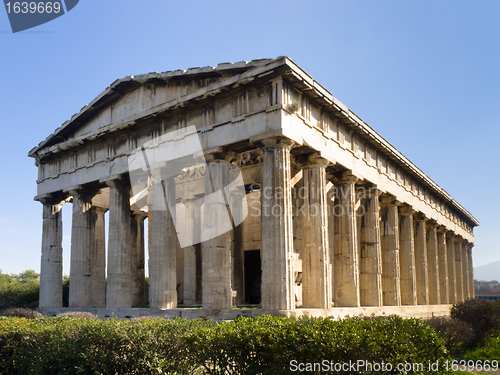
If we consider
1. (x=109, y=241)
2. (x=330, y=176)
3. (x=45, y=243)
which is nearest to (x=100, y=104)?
(x=109, y=241)

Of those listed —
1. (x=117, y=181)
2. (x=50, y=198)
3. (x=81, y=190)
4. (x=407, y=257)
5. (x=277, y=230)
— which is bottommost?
(x=407, y=257)

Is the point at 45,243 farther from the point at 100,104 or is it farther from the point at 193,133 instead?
the point at 193,133

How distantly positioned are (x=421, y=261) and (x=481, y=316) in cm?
1277

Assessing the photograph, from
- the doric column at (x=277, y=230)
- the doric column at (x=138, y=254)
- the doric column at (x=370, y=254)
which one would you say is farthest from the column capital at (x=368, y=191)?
the doric column at (x=138, y=254)

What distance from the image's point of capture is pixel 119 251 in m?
19.3

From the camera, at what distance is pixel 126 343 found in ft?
26.6

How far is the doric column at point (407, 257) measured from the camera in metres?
24.8

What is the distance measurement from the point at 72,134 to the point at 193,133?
8.72 meters

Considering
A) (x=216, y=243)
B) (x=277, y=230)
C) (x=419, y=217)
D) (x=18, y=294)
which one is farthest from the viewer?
(x=18, y=294)

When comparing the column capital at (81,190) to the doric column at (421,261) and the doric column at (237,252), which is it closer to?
the doric column at (237,252)

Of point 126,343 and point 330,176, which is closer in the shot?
point 126,343

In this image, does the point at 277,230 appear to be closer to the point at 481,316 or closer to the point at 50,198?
the point at 481,316

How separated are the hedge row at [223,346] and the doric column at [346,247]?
395 inches

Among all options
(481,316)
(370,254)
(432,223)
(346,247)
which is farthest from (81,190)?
(432,223)
